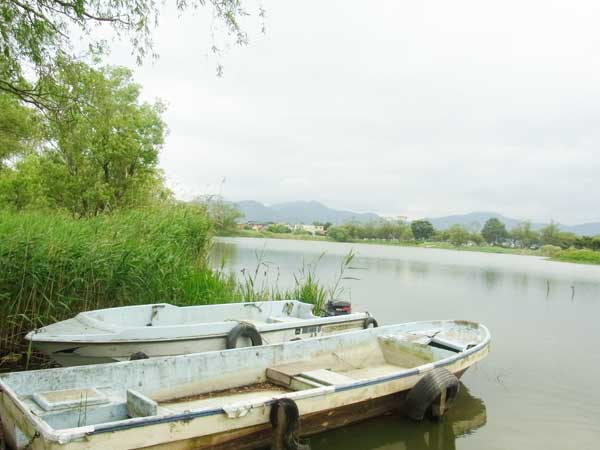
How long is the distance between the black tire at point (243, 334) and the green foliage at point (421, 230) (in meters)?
94.7

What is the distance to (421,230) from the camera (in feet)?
330

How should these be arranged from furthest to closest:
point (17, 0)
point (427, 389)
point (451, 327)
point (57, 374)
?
point (451, 327) → point (17, 0) → point (427, 389) → point (57, 374)

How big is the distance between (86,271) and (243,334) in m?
2.33

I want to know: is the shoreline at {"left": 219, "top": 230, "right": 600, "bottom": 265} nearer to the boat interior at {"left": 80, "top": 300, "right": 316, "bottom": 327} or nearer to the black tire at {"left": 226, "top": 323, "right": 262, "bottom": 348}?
the boat interior at {"left": 80, "top": 300, "right": 316, "bottom": 327}

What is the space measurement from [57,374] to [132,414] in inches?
34.6

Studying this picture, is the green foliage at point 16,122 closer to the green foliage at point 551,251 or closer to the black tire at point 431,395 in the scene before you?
the black tire at point 431,395

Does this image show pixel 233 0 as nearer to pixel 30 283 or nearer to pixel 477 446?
pixel 30 283

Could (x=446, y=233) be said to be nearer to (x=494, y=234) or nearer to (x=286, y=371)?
(x=494, y=234)

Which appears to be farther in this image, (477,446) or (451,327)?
(451,327)

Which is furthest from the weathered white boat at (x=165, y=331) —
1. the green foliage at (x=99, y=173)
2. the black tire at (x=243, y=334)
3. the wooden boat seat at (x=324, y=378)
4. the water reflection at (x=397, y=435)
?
the green foliage at (x=99, y=173)

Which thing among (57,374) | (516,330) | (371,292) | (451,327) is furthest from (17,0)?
(371,292)

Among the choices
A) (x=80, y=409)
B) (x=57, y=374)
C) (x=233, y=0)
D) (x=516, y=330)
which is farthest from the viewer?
(x=516, y=330)

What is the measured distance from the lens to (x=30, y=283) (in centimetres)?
616

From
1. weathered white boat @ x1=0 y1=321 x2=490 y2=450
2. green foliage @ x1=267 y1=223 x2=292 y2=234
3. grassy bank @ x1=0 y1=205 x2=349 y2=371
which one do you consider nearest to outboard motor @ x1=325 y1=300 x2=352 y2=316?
weathered white boat @ x1=0 y1=321 x2=490 y2=450
